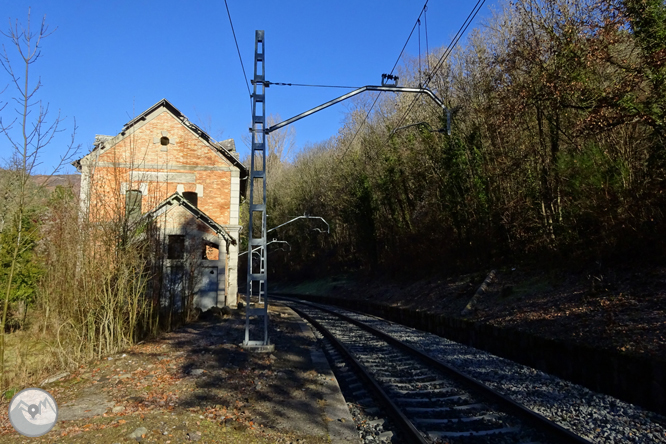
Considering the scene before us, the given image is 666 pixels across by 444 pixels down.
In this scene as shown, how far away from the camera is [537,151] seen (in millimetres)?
16453

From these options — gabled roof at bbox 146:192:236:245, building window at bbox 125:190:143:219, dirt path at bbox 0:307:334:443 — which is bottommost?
dirt path at bbox 0:307:334:443

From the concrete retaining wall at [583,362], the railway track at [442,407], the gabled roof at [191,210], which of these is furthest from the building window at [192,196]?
the railway track at [442,407]

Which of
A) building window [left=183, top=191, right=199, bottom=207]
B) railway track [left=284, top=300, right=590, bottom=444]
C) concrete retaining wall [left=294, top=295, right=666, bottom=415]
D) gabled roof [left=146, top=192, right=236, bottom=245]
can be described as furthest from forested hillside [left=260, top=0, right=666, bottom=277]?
building window [left=183, top=191, right=199, bottom=207]

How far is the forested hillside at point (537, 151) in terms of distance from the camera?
1099cm

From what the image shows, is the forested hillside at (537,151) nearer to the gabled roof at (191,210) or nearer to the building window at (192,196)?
the gabled roof at (191,210)

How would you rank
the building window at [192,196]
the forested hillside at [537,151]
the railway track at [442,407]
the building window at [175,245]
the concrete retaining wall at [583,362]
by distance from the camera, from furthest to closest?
the building window at [192,196]
the building window at [175,245]
the forested hillside at [537,151]
the concrete retaining wall at [583,362]
the railway track at [442,407]

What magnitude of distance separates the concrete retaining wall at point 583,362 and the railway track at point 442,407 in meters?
2.18

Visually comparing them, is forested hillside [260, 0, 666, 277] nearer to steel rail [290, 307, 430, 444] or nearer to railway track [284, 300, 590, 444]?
railway track [284, 300, 590, 444]

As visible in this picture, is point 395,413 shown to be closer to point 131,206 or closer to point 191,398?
point 191,398

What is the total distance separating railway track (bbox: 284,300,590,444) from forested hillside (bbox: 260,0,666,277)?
20.6ft

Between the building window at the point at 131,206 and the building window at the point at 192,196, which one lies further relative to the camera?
the building window at the point at 192,196

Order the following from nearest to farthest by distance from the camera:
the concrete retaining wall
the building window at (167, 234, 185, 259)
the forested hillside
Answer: the concrete retaining wall
the forested hillside
the building window at (167, 234, 185, 259)

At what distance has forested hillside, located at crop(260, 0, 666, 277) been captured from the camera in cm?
1099

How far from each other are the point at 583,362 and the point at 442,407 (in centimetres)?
329
